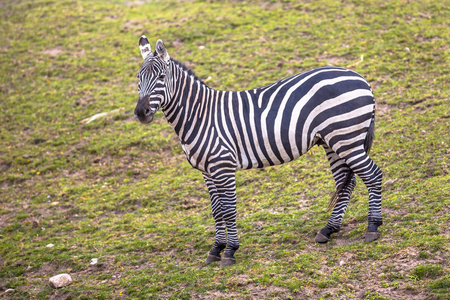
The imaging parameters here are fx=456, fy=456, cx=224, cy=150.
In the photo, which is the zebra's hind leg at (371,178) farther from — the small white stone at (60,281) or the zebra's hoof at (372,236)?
the small white stone at (60,281)

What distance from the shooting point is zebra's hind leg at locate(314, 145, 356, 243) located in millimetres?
7082

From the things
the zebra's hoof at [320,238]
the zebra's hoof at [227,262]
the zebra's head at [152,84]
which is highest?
the zebra's head at [152,84]

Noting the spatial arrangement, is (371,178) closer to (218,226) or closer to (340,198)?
→ (340,198)

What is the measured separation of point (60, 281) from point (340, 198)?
15.2 feet

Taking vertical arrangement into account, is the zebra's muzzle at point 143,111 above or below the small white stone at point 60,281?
above

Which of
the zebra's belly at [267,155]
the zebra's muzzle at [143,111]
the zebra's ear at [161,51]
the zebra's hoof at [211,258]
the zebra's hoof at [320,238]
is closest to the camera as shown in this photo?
the zebra's muzzle at [143,111]

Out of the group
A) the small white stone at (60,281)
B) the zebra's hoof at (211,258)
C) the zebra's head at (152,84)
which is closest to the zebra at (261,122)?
the zebra's head at (152,84)

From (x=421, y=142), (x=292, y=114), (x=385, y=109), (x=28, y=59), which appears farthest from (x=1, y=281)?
(x=28, y=59)

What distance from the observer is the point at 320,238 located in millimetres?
7051

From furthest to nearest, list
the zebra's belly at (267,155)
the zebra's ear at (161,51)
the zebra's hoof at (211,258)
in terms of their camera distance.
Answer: the zebra's hoof at (211,258) < the zebra's belly at (267,155) < the zebra's ear at (161,51)

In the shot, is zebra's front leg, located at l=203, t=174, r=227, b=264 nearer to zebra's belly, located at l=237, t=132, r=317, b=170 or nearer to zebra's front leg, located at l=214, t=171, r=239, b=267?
zebra's front leg, located at l=214, t=171, r=239, b=267

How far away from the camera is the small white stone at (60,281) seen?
23.8 feet

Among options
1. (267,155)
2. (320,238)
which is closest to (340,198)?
(320,238)

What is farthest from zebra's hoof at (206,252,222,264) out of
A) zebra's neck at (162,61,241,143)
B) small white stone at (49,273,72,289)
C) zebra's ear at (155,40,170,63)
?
zebra's ear at (155,40,170,63)
